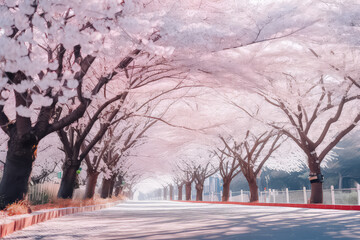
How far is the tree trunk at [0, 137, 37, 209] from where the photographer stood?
1041cm

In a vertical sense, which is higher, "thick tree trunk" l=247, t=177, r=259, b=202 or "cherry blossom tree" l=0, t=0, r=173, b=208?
"cherry blossom tree" l=0, t=0, r=173, b=208

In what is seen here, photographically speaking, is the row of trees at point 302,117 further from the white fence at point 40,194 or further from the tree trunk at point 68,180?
the tree trunk at point 68,180

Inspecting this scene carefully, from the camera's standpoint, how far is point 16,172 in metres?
10.6

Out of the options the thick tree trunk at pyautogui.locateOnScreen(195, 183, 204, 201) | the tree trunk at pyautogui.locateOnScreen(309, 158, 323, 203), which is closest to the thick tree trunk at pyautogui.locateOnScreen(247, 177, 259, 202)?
the tree trunk at pyautogui.locateOnScreen(309, 158, 323, 203)

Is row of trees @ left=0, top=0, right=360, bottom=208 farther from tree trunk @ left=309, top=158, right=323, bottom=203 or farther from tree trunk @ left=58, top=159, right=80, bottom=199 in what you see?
tree trunk @ left=309, top=158, right=323, bottom=203

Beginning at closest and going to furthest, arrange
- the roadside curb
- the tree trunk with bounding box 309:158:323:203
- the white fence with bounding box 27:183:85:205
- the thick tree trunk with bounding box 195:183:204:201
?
the roadside curb < the white fence with bounding box 27:183:85:205 < the tree trunk with bounding box 309:158:323:203 < the thick tree trunk with bounding box 195:183:204:201

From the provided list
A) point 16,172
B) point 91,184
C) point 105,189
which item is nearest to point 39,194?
point 16,172

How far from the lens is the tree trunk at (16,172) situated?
34.2ft

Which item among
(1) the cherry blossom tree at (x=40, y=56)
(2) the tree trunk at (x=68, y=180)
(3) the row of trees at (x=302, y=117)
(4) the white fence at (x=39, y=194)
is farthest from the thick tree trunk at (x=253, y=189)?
(1) the cherry blossom tree at (x=40, y=56)

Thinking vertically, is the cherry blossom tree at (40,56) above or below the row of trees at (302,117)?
below

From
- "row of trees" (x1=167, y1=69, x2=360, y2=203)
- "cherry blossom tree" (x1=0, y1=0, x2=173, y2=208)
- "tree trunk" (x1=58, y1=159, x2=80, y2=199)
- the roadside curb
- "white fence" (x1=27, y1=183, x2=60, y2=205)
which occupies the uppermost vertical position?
"row of trees" (x1=167, y1=69, x2=360, y2=203)

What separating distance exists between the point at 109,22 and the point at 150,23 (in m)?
0.89

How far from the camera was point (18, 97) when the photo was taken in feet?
36.4

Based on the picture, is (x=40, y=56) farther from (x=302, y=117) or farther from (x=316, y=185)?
(x=302, y=117)
